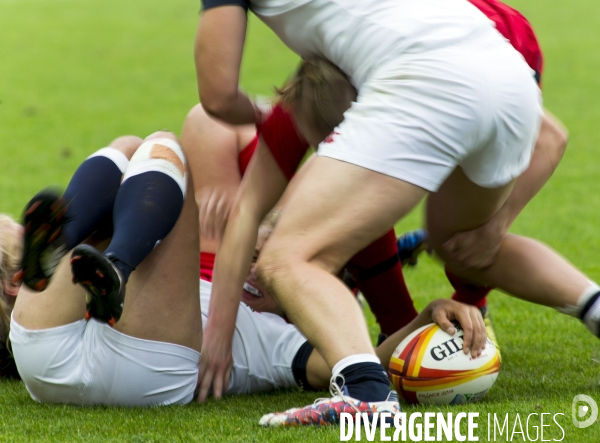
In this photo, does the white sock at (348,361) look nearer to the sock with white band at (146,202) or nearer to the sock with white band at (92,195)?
the sock with white band at (146,202)

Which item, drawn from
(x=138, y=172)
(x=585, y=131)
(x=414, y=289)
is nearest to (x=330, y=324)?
(x=138, y=172)

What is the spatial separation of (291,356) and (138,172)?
82 centimetres

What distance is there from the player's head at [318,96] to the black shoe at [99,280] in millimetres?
775

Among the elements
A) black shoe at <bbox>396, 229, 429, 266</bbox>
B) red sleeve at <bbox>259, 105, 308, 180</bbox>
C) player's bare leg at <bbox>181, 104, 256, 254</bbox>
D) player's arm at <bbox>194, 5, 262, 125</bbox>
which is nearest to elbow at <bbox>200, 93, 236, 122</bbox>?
player's arm at <bbox>194, 5, 262, 125</bbox>

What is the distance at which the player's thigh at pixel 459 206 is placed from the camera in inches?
110

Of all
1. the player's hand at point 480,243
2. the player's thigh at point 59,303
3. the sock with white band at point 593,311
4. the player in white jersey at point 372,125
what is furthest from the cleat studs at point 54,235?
the sock with white band at point 593,311

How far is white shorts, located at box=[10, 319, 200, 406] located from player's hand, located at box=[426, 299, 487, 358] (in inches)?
32.3

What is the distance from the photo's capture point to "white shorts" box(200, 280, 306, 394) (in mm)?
3012

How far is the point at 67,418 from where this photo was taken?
2.62m

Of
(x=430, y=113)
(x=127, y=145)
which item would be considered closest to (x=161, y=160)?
(x=127, y=145)

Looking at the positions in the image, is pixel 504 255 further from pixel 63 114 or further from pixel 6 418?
pixel 63 114

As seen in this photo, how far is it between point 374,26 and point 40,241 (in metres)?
1.16

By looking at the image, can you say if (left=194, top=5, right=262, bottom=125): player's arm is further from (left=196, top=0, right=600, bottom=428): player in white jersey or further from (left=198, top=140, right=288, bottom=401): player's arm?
(left=198, top=140, right=288, bottom=401): player's arm

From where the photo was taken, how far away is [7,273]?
3.13 m
